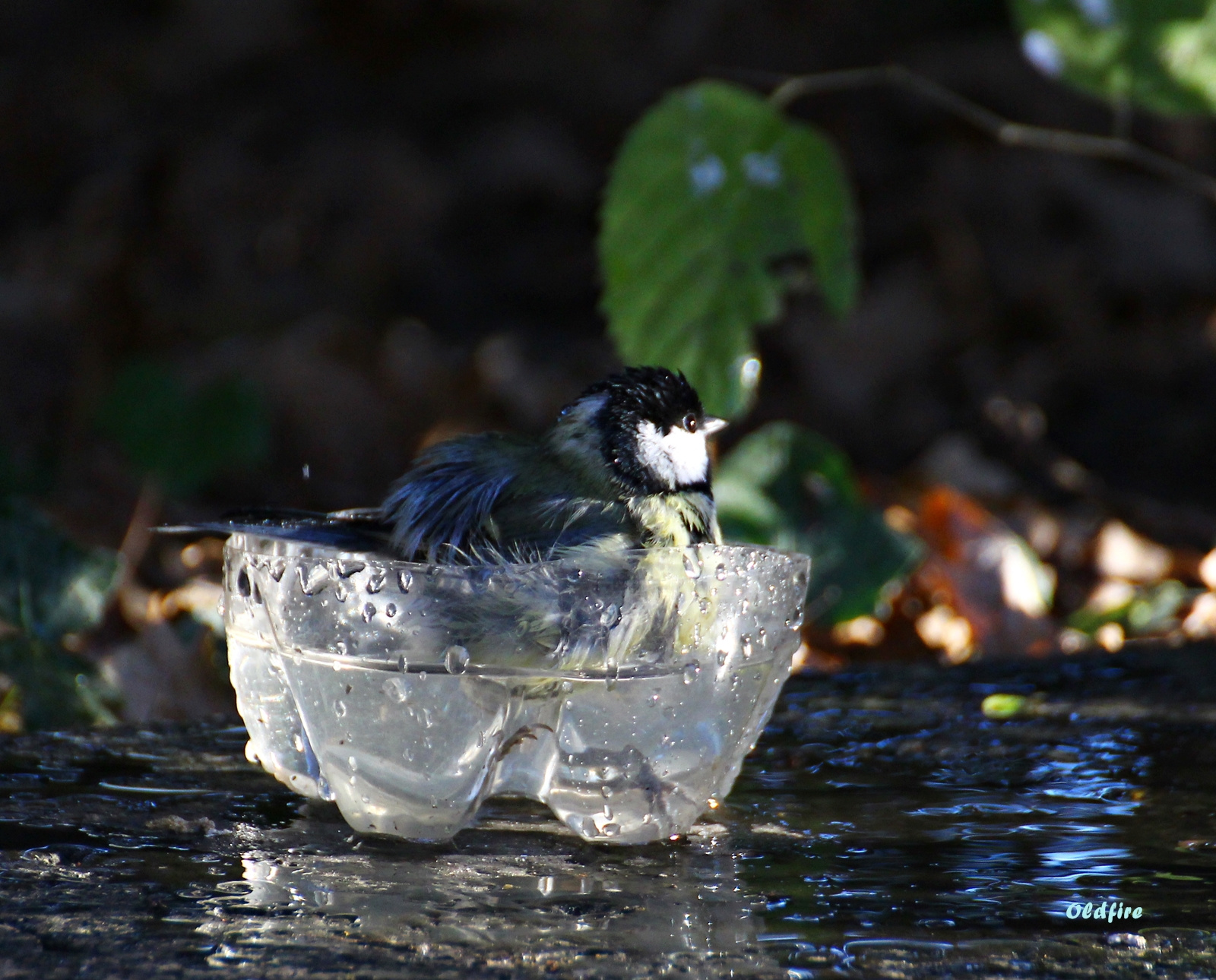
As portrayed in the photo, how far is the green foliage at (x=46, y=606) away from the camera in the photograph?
6.72ft

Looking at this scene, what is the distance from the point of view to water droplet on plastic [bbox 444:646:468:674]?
113 centimetres

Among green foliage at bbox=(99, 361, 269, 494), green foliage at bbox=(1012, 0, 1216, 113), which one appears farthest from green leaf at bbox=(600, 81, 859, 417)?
green foliage at bbox=(99, 361, 269, 494)

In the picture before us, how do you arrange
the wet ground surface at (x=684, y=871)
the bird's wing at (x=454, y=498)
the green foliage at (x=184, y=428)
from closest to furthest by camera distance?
the wet ground surface at (x=684, y=871)
the bird's wing at (x=454, y=498)
the green foliage at (x=184, y=428)

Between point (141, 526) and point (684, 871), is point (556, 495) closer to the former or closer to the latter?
point (684, 871)

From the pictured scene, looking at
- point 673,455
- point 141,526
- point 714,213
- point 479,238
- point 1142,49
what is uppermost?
Answer: point 479,238

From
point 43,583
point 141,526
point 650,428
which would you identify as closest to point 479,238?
point 141,526

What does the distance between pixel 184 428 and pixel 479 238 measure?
7.10ft

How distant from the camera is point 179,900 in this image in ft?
3.29

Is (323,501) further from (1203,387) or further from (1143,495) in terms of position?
(1203,387)

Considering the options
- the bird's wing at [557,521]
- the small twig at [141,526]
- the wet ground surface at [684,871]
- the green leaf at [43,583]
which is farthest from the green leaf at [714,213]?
the small twig at [141,526]

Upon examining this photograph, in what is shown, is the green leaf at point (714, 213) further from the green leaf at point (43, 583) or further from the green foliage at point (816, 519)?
the green leaf at point (43, 583)

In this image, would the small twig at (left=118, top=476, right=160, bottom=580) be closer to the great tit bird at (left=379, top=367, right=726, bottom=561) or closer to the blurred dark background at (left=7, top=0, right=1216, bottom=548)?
the blurred dark background at (left=7, top=0, right=1216, bottom=548)

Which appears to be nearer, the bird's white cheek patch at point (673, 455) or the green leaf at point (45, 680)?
the bird's white cheek patch at point (673, 455)

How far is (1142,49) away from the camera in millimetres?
2648
